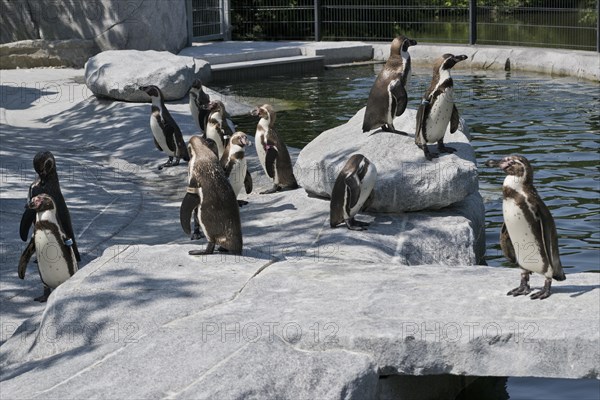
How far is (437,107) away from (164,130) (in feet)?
11.4

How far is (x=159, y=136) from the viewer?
10.5 meters

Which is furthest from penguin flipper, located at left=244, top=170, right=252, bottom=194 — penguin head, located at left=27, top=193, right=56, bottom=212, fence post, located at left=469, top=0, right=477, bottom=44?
fence post, located at left=469, top=0, right=477, bottom=44

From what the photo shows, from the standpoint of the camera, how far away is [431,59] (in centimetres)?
1989

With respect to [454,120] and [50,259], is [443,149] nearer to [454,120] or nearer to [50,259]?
[454,120]

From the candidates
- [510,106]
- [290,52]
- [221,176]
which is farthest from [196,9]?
[221,176]

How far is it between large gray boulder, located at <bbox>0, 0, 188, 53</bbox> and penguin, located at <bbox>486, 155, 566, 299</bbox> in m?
14.1

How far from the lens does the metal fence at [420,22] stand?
63.3 ft

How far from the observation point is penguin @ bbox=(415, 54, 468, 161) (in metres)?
7.84

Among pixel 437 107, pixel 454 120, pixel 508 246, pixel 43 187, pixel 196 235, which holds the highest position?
pixel 437 107

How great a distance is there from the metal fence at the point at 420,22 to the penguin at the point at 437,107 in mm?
11497

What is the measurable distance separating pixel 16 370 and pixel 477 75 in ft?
46.3

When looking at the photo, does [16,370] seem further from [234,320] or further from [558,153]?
[558,153]

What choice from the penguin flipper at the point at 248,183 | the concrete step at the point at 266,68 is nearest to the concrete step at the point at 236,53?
the concrete step at the point at 266,68

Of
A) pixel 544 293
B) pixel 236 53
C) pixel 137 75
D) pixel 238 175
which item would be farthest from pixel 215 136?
pixel 236 53
